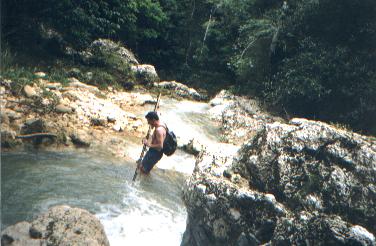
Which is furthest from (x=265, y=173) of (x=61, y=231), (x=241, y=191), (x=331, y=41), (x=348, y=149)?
(x=331, y=41)

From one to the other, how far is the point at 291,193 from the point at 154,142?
367cm

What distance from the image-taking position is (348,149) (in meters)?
5.90

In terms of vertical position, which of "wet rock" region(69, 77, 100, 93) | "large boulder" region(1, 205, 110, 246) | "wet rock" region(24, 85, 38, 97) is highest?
"wet rock" region(69, 77, 100, 93)

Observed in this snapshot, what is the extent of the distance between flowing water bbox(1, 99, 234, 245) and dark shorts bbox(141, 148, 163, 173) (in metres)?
0.27

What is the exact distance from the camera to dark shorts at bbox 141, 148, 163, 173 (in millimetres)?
8742

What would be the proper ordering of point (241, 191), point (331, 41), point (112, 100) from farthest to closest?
1. point (331, 41)
2. point (112, 100)
3. point (241, 191)

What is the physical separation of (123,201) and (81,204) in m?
0.79

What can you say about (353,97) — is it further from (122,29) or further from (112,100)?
(122,29)

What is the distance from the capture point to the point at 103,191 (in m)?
7.96

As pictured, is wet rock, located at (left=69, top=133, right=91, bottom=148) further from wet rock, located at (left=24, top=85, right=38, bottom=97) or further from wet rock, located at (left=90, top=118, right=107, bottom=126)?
wet rock, located at (left=24, top=85, right=38, bottom=97)

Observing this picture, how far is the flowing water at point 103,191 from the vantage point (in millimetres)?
6879

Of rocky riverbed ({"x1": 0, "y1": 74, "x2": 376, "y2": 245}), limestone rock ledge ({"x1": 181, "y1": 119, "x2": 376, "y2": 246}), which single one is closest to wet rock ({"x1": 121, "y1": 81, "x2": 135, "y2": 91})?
rocky riverbed ({"x1": 0, "y1": 74, "x2": 376, "y2": 245})

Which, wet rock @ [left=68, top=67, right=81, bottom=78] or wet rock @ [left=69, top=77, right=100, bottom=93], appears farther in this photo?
wet rock @ [left=68, top=67, right=81, bottom=78]

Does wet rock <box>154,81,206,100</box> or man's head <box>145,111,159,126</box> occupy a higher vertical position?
wet rock <box>154,81,206,100</box>
